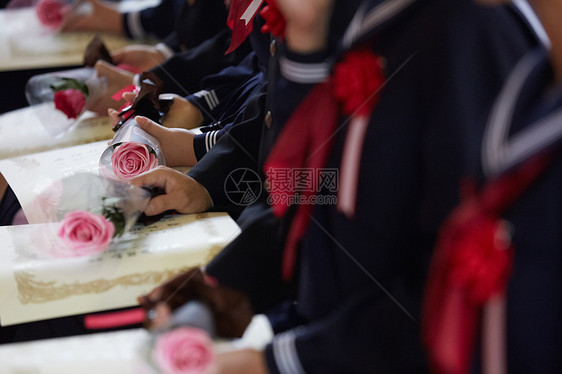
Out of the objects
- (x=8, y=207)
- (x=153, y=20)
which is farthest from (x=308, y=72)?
(x=153, y=20)

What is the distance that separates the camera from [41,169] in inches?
38.4

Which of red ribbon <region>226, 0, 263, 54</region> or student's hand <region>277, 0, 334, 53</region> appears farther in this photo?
red ribbon <region>226, 0, 263, 54</region>

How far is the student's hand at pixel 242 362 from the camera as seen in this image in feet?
1.86

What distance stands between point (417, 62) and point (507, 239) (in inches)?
7.1

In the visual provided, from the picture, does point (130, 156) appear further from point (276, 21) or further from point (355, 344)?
point (355, 344)

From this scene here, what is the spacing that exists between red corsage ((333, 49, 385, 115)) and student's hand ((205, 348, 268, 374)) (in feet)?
0.87

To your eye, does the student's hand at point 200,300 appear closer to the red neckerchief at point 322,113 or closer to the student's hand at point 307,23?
the red neckerchief at point 322,113

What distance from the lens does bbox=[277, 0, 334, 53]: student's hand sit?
559mm

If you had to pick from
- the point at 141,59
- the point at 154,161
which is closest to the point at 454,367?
the point at 154,161

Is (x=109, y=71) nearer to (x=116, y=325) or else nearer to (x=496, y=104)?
(x=116, y=325)

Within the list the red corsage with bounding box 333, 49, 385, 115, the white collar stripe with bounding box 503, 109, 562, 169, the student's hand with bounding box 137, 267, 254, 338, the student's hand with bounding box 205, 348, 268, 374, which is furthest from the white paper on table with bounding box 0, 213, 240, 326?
the white collar stripe with bounding box 503, 109, 562, 169

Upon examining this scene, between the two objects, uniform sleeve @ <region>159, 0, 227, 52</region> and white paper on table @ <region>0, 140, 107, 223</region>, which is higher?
uniform sleeve @ <region>159, 0, 227, 52</region>

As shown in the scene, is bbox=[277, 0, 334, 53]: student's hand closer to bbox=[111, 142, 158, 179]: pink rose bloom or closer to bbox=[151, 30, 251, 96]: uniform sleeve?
bbox=[111, 142, 158, 179]: pink rose bloom

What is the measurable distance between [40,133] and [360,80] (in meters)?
0.90
